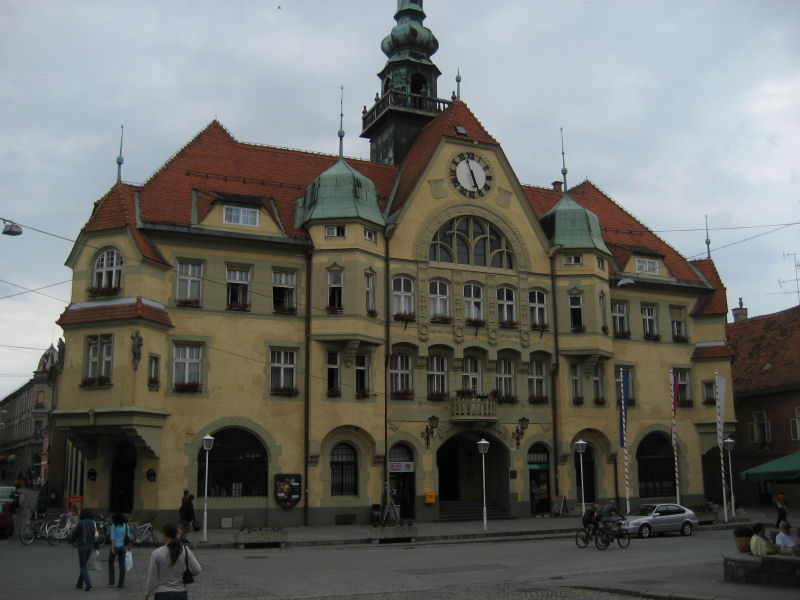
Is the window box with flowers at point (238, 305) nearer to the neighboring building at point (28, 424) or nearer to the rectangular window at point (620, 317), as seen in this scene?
the rectangular window at point (620, 317)

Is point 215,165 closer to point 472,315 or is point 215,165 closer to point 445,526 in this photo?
point 472,315

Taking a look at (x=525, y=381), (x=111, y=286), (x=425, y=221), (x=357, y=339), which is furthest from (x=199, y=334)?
(x=525, y=381)

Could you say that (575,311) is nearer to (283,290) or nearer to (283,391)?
(283,290)

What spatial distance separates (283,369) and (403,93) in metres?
18.5

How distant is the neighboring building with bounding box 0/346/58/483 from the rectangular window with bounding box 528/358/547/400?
200 feet

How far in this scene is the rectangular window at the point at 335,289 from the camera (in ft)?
125

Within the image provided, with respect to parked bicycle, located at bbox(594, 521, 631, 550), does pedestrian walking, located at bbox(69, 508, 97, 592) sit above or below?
above

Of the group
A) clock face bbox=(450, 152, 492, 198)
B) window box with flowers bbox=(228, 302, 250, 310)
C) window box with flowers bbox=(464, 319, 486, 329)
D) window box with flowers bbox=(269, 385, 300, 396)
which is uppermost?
clock face bbox=(450, 152, 492, 198)

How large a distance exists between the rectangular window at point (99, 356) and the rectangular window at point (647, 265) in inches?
1091

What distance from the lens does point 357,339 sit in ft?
123

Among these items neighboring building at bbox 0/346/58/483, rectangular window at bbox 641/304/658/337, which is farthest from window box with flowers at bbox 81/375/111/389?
neighboring building at bbox 0/346/58/483

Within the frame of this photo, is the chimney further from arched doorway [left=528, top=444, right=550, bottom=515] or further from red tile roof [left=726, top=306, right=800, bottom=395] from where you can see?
arched doorway [left=528, top=444, right=550, bottom=515]

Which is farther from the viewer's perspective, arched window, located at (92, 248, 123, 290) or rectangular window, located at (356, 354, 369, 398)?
rectangular window, located at (356, 354, 369, 398)

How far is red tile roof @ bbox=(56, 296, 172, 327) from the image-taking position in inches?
1326
